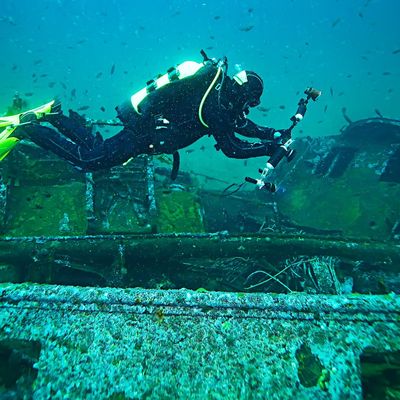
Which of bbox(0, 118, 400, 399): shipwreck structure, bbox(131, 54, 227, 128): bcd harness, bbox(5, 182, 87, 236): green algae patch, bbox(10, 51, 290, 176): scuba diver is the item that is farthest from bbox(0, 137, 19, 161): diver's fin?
bbox(131, 54, 227, 128): bcd harness

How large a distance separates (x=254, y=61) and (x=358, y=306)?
82686mm

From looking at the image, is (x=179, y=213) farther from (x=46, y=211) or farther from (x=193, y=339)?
(x=193, y=339)

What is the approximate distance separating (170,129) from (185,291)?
2.77m

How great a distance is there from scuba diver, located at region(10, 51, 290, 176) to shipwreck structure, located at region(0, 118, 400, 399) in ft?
2.85

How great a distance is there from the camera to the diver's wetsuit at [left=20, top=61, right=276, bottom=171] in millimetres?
3926

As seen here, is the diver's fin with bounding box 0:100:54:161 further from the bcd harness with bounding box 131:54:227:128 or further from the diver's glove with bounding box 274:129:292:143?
the diver's glove with bounding box 274:129:292:143

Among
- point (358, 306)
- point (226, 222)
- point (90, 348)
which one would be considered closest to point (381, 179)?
point (226, 222)

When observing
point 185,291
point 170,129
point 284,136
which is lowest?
point 185,291

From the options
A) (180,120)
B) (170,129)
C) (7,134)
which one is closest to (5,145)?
(7,134)

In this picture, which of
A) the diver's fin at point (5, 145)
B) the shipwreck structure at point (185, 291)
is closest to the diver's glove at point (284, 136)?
the shipwreck structure at point (185, 291)

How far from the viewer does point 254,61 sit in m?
74.3

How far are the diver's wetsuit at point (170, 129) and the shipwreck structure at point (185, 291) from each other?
2.25 ft

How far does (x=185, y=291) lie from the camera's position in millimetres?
2000

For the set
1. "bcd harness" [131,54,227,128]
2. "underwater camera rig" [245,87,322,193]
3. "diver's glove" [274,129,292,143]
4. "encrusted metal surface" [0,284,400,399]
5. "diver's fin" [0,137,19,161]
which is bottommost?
"encrusted metal surface" [0,284,400,399]
